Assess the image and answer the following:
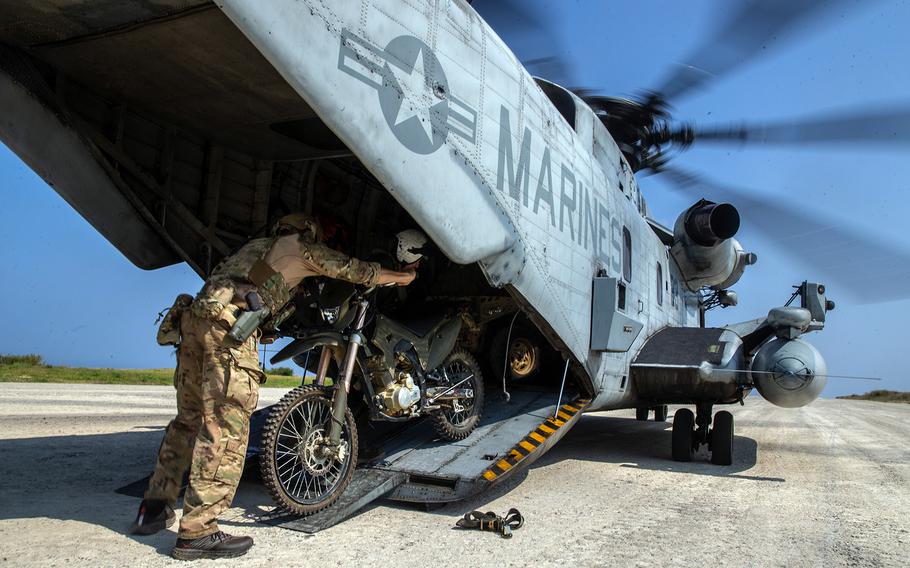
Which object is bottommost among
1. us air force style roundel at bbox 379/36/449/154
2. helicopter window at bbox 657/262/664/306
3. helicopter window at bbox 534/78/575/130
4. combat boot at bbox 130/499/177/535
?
combat boot at bbox 130/499/177/535

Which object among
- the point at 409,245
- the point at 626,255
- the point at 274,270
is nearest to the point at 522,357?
the point at 626,255

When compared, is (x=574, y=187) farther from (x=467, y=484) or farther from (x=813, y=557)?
(x=813, y=557)

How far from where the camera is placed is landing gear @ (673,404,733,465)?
Answer: 25.1 feet

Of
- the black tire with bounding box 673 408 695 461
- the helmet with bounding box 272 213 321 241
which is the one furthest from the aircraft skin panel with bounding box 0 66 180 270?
the black tire with bounding box 673 408 695 461

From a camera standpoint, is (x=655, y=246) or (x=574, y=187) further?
(x=655, y=246)

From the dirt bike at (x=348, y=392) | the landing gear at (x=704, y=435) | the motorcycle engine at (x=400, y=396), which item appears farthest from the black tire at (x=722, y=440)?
the motorcycle engine at (x=400, y=396)

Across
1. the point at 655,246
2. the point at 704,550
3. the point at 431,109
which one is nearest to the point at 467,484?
the point at 704,550

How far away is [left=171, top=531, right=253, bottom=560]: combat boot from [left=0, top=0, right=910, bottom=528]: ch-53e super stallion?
47cm

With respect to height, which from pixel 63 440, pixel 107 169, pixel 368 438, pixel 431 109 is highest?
pixel 431 109

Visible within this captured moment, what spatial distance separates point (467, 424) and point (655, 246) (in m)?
5.30

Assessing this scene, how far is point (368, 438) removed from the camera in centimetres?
553

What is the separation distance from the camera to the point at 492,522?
4.12m

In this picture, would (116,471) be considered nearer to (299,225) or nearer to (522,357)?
(299,225)

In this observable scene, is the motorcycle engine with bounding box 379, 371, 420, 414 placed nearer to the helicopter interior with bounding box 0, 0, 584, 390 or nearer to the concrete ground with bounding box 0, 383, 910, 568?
the concrete ground with bounding box 0, 383, 910, 568
